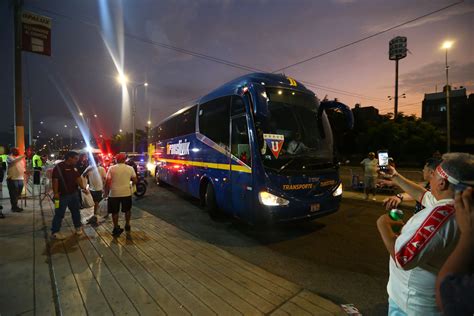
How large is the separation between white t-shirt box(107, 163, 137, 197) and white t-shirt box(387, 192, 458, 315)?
17.4ft

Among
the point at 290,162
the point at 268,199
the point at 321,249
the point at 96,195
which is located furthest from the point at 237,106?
the point at 96,195

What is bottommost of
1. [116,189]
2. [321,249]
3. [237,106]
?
[321,249]

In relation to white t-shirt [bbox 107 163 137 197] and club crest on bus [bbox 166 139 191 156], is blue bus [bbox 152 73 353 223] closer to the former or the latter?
club crest on bus [bbox 166 139 191 156]

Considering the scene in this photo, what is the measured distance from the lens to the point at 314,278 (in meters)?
3.89

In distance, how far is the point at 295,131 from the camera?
560 centimetres

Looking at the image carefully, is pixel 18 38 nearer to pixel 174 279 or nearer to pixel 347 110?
pixel 174 279

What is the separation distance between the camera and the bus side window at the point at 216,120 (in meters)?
6.45

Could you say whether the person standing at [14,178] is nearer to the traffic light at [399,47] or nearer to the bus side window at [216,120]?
the bus side window at [216,120]

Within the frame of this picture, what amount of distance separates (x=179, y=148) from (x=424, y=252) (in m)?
9.24

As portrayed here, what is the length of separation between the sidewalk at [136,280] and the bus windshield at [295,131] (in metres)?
2.23

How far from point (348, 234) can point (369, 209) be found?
3.15m

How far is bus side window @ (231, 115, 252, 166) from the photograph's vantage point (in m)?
5.50

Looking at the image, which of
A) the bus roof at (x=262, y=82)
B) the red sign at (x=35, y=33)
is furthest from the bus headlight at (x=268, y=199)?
the red sign at (x=35, y=33)

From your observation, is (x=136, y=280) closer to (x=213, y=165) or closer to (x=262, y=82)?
(x=213, y=165)
